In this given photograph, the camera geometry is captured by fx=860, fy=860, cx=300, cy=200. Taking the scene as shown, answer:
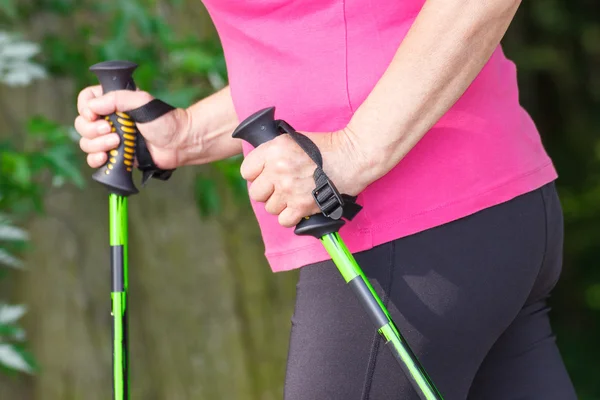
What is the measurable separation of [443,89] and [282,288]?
1952 millimetres

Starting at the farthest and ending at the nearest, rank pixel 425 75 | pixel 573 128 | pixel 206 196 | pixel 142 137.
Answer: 1. pixel 573 128
2. pixel 206 196
3. pixel 142 137
4. pixel 425 75

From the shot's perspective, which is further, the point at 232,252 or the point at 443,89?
the point at 232,252

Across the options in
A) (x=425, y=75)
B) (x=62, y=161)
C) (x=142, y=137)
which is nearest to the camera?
(x=425, y=75)

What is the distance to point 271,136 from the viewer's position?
1163 mm

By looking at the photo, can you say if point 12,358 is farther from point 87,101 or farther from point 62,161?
point 87,101

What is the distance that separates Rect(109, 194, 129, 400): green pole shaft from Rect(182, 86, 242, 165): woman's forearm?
0.62ft

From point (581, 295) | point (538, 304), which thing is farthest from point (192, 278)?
point (581, 295)

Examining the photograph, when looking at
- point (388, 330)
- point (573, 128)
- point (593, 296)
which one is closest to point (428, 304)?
point (388, 330)

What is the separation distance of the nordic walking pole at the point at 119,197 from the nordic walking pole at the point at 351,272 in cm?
35

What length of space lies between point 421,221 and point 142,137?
0.58 metres

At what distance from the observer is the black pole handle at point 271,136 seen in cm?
115

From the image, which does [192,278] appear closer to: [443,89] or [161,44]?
[161,44]

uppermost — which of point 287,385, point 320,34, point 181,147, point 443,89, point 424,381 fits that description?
point 181,147

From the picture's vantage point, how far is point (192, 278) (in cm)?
286
